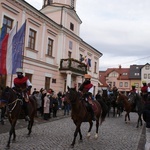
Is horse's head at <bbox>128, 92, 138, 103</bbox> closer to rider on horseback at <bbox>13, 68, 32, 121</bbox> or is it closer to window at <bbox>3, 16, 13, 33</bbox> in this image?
rider on horseback at <bbox>13, 68, 32, 121</bbox>

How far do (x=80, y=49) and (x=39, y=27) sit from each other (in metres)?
9.97

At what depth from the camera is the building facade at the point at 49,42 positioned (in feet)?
62.8

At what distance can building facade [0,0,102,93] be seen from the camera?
19.1m

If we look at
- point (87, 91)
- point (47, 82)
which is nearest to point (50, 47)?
point (47, 82)

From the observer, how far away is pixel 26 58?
2005 centimetres

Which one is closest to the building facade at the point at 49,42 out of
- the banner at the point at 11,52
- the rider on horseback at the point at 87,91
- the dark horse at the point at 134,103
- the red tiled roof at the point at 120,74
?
the banner at the point at 11,52

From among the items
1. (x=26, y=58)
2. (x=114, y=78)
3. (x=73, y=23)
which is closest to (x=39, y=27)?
(x=26, y=58)

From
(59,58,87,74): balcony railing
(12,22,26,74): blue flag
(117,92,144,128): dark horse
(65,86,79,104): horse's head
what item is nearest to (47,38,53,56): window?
(59,58,87,74): balcony railing

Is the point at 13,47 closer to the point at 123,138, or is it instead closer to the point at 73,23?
the point at 123,138

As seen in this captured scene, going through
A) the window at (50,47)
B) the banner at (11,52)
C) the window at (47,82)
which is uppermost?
the window at (50,47)

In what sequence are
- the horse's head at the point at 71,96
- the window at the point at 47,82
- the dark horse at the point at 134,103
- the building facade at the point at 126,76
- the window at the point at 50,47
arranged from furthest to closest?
the building facade at the point at 126,76, the window at the point at 50,47, the window at the point at 47,82, the dark horse at the point at 134,103, the horse's head at the point at 71,96

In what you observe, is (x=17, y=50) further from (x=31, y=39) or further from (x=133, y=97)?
(x=31, y=39)

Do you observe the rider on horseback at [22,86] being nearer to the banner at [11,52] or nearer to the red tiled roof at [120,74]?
the banner at [11,52]

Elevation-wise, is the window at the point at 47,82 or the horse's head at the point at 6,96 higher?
the window at the point at 47,82
